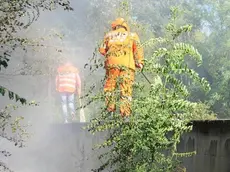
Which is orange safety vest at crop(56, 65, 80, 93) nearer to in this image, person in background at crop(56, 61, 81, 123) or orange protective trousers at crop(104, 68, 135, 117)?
person in background at crop(56, 61, 81, 123)

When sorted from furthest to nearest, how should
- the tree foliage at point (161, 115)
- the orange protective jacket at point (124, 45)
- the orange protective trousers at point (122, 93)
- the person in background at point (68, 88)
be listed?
the person in background at point (68, 88)
the orange protective jacket at point (124, 45)
the orange protective trousers at point (122, 93)
the tree foliage at point (161, 115)

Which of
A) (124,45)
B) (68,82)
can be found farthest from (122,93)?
(68,82)

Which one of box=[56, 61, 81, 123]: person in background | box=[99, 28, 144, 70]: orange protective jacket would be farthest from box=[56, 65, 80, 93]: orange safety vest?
box=[99, 28, 144, 70]: orange protective jacket

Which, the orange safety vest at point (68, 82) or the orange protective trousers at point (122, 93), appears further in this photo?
the orange safety vest at point (68, 82)

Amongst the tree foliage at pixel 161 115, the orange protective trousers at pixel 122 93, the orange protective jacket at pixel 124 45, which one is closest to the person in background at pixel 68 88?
the orange protective jacket at pixel 124 45

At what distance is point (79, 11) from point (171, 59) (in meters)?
15.4

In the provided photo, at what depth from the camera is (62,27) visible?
55.3ft

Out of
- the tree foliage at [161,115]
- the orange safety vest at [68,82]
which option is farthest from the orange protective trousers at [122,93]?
the orange safety vest at [68,82]

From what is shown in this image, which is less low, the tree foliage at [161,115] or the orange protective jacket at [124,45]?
the orange protective jacket at [124,45]

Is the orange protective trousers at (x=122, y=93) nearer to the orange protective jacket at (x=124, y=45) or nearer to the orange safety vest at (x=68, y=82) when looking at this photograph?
the orange protective jacket at (x=124, y=45)

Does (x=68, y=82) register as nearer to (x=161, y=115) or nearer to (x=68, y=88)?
(x=68, y=88)

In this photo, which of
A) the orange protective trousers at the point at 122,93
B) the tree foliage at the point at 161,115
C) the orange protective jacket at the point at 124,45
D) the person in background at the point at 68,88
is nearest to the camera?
the tree foliage at the point at 161,115

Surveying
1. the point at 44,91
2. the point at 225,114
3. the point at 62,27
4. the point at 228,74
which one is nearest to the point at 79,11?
the point at 62,27

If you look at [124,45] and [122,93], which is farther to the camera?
[124,45]
